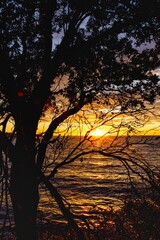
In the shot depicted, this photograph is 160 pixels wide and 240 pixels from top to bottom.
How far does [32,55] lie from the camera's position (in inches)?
407

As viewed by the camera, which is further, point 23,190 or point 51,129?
point 51,129

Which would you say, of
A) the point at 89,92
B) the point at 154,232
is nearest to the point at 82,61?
the point at 89,92

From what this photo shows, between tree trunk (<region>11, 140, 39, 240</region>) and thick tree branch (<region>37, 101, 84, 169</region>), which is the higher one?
thick tree branch (<region>37, 101, 84, 169</region>)

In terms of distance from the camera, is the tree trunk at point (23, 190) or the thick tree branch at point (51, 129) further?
the thick tree branch at point (51, 129)

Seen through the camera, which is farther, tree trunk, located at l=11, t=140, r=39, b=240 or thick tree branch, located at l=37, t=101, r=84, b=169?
thick tree branch, located at l=37, t=101, r=84, b=169

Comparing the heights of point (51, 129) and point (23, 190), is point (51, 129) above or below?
above

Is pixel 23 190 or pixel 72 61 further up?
pixel 72 61

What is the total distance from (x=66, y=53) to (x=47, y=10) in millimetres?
1242

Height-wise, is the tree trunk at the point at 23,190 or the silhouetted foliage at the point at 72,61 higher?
the silhouetted foliage at the point at 72,61

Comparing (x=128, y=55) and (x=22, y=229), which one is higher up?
(x=128, y=55)

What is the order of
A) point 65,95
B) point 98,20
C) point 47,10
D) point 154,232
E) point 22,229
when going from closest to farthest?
point 22,229 → point 47,10 → point 98,20 → point 65,95 → point 154,232

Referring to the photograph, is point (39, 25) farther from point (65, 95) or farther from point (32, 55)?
point (65, 95)

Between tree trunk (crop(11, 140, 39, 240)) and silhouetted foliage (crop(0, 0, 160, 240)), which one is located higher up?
silhouetted foliage (crop(0, 0, 160, 240))

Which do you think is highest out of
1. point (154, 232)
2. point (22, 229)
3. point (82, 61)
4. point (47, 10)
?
point (47, 10)
